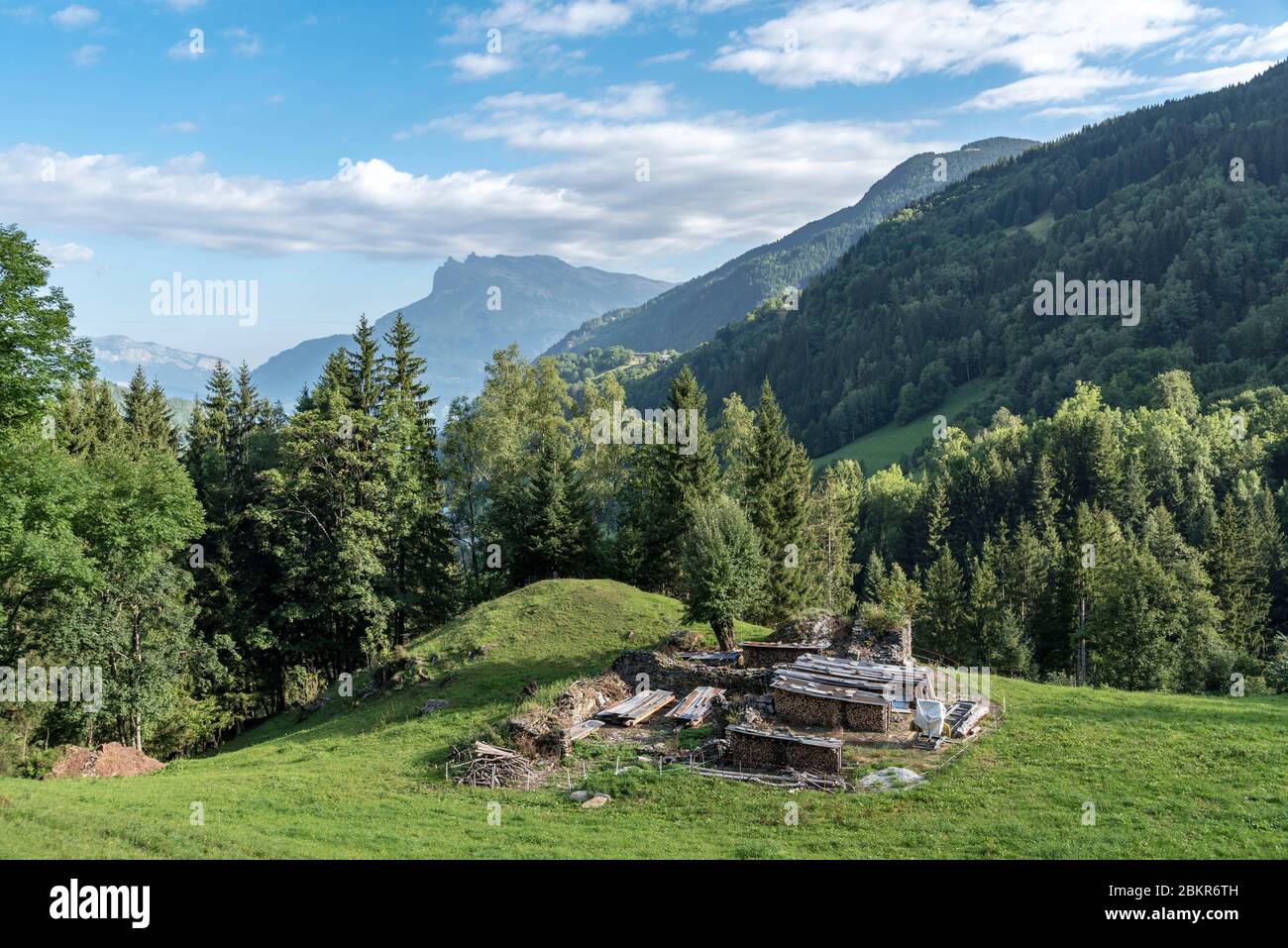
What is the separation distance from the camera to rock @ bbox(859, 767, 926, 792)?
21.9 metres

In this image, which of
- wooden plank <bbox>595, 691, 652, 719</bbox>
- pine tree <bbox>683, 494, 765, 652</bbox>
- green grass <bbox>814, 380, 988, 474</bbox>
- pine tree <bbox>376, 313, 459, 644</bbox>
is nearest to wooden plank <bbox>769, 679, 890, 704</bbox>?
wooden plank <bbox>595, 691, 652, 719</bbox>

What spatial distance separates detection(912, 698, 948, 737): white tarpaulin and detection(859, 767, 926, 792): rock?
3.04m

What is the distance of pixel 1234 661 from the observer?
55.8 metres

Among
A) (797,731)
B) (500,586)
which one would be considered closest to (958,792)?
(797,731)

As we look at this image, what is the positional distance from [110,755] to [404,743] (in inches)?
538

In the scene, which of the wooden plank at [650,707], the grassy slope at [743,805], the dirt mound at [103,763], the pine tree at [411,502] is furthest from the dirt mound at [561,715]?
the pine tree at [411,502]

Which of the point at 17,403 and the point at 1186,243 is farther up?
the point at 1186,243

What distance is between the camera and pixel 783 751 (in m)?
24.2

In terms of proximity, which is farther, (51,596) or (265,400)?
(265,400)

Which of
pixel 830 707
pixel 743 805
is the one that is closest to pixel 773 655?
pixel 830 707

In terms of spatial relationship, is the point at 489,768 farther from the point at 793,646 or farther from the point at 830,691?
the point at 793,646

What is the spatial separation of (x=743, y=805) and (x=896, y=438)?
559 feet
